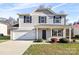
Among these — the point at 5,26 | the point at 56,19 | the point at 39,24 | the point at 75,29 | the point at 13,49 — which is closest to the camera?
the point at 13,49

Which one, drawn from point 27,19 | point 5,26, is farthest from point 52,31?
point 5,26

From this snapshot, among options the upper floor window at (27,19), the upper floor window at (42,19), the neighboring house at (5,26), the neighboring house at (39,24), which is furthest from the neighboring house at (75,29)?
the neighboring house at (5,26)

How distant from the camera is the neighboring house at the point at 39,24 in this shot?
30214 millimetres

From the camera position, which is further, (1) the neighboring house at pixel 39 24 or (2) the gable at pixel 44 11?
(2) the gable at pixel 44 11

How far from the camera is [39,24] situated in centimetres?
3023

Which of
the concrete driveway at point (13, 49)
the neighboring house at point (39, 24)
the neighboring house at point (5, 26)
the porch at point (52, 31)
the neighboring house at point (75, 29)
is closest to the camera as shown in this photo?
the concrete driveway at point (13, 49)

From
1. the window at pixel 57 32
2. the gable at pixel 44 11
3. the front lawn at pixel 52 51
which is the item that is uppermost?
the gable at pixel 44 11

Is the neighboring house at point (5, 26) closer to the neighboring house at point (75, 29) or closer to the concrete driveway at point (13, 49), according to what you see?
the neighboring house at point (75, 29)

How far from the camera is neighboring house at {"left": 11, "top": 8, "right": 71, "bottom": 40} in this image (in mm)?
30214

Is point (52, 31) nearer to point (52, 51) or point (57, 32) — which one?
point (57, 32)

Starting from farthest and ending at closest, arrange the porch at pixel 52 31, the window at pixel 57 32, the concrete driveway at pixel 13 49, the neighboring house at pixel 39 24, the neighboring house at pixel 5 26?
1. the neighboring house at pixel 5 26
2. the neighboring house at pixel 39 24
3. the window at pixel 57 32
4. the porch at pixel 52 31
5. the concrete driveway at pixel 13 49

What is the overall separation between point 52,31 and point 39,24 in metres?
1.68
